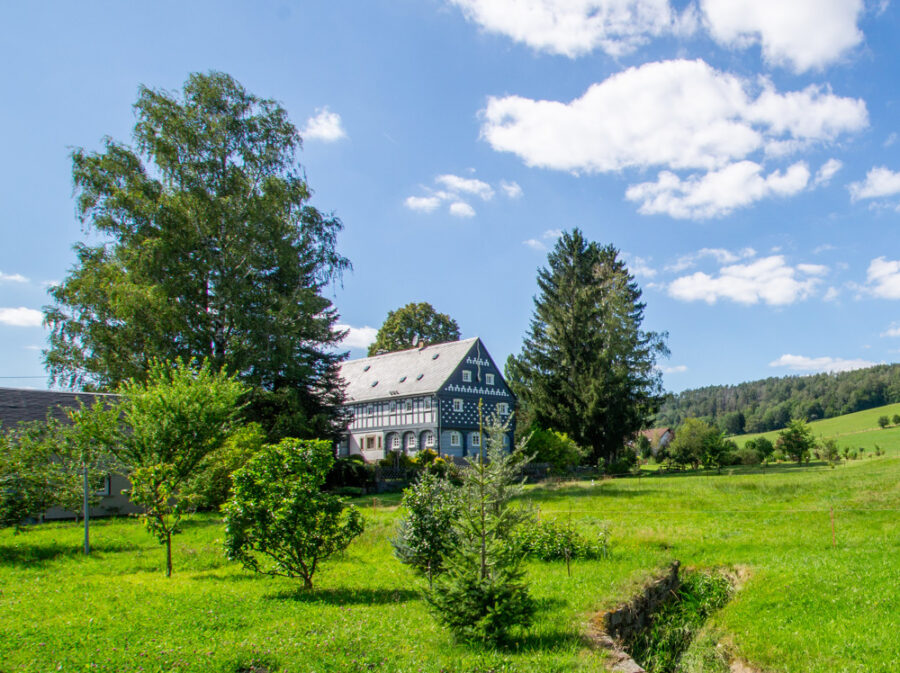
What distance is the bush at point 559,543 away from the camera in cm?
1261

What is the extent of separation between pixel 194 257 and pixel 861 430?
78165 millimetres

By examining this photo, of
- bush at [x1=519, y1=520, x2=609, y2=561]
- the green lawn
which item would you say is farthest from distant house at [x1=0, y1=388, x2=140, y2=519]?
bush at [x1=519, y1=520, x2=609, y2=561]

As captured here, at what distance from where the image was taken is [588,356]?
40.6 meters

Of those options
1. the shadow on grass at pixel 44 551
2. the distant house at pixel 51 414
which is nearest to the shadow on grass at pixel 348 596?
the shadow on grass at pixel 44 551

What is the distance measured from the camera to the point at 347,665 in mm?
6238

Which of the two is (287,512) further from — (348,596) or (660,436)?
(660,436)

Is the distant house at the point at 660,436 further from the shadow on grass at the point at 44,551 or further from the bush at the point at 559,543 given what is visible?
the shadow on grass at the point at 44,551

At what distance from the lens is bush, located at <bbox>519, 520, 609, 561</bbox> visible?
1261 cm

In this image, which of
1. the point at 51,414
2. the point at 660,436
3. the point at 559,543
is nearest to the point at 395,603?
the point at 559,543

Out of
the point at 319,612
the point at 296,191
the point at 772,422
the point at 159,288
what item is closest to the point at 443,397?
the point at 296,191

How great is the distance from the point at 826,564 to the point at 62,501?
18.5 metres

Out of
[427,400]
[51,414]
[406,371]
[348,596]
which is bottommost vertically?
[348,596]

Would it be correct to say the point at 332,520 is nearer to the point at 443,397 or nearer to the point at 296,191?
the point at 296,191

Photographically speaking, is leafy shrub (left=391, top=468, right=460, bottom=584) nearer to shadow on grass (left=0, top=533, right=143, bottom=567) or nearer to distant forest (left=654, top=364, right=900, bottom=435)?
shadow on grass (left=0, top=533, right=143, bottom=567)
